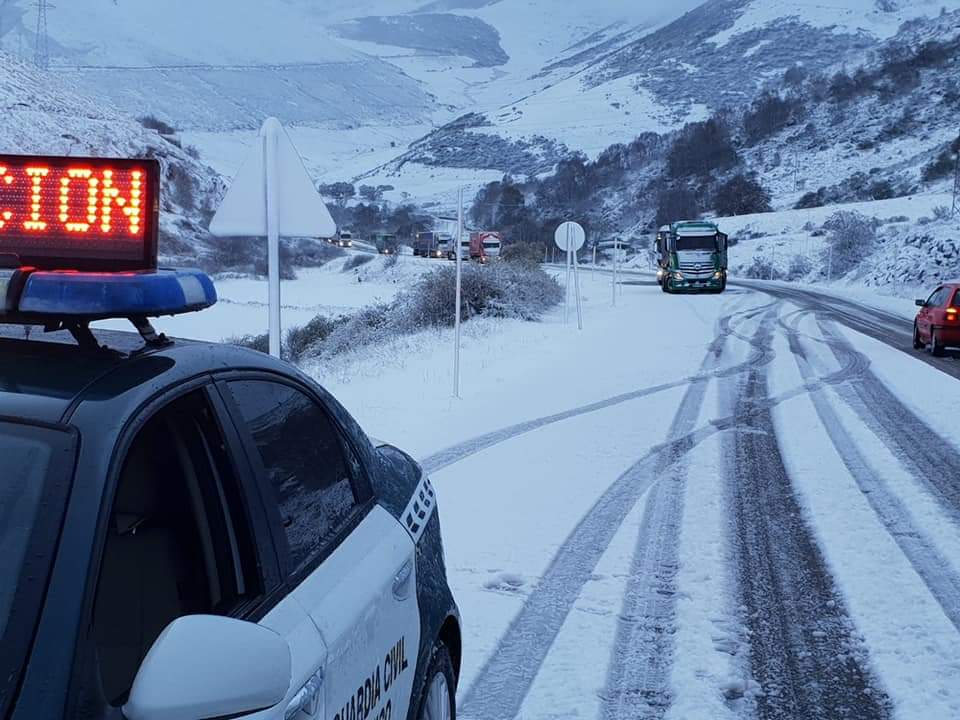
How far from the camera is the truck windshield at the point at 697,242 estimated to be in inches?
1483

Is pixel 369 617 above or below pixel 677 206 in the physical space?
below

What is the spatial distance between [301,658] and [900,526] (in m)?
5.61

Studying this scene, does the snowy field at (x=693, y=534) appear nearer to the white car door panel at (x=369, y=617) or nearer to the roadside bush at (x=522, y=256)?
the white car door panel at (x=369, y=617)

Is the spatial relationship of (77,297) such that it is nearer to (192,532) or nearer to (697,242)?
(192,532)

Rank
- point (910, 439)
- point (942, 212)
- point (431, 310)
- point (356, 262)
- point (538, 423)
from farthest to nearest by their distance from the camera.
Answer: point (356, 262)
point (942, 212)
point (431, 310)
point (538, 423)
point (910, 439)

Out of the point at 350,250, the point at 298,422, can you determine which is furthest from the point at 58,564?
the point at 350,250

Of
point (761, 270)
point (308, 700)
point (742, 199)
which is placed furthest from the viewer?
point (742, 199)

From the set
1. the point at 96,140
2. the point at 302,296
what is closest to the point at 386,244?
the point at 96,140

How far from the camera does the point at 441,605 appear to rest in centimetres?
318

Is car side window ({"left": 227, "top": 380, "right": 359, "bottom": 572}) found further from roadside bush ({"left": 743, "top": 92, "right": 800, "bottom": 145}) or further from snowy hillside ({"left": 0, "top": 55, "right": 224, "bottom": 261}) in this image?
roadside bush ({"left": 743, "top": 92, "right": 800, "bottom": 145})

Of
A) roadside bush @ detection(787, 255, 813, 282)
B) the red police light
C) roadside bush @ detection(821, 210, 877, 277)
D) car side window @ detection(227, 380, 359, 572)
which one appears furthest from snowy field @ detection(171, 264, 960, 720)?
roadside bush @ detection(787, 255, 813, 282)

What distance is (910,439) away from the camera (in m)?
9.58

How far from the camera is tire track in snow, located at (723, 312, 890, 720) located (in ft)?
13.3

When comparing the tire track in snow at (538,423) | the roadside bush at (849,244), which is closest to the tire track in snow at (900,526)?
the tire track in snow at (538,423)
